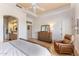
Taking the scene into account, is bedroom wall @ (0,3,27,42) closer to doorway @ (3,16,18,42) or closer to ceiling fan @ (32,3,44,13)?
doorway @ (3,16,18,42)

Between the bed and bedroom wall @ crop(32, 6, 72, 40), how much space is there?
0.68 ft

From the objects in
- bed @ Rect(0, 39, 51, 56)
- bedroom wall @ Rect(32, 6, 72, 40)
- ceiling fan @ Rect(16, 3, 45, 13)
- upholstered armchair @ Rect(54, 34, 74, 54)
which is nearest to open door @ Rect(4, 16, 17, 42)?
bed @ Rect(0, 39, 51, 56)

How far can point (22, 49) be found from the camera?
193 cm

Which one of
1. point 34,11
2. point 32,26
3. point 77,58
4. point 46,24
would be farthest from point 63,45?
point 34,11

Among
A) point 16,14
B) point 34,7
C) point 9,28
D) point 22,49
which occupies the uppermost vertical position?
point 34,7

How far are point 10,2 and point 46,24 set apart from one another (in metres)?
0.72

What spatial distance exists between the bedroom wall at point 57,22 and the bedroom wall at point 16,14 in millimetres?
192

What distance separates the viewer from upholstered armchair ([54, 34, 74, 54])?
6.19 feet

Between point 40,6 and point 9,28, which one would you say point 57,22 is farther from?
point 9,28

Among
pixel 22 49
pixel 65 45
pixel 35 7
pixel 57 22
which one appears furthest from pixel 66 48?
pixel 35 7

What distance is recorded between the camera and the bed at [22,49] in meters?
1.92

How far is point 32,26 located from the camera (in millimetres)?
2023

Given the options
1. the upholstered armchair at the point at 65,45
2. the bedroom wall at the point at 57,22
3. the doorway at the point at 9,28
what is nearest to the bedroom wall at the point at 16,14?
the doorway at the point at 9,28

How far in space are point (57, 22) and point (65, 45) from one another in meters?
0.41
